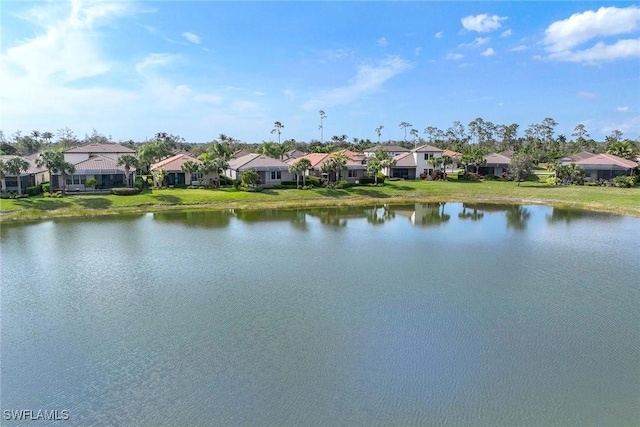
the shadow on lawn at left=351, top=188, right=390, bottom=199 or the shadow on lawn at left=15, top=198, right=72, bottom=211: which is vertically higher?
the shadow on lawn at left=15, top=198, right=72, bottom=211

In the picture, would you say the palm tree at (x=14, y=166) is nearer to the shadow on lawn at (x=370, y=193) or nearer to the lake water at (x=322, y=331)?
the lake water at (x=322, y=331)

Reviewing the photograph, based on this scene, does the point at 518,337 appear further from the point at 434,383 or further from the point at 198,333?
the point at 198,333

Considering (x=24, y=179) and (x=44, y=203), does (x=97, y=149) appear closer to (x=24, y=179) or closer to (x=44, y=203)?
(x=24, y=179)

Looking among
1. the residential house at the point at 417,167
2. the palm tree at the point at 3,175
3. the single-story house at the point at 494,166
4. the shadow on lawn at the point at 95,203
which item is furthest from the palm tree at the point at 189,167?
the single-story house at the point at 494,166

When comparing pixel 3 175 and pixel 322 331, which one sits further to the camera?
pixel 3 175

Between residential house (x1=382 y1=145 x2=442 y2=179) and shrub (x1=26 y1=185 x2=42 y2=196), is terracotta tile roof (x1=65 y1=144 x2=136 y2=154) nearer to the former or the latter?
shrub (x1=26 y1=185 x2=42 y2=196)

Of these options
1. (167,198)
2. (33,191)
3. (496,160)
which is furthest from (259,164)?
(496,160)

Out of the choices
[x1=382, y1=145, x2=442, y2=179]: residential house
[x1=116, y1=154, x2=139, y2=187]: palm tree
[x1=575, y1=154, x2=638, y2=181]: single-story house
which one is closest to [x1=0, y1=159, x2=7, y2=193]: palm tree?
[x1=116, y1=154, x2=139, y2=187]: palm tree
